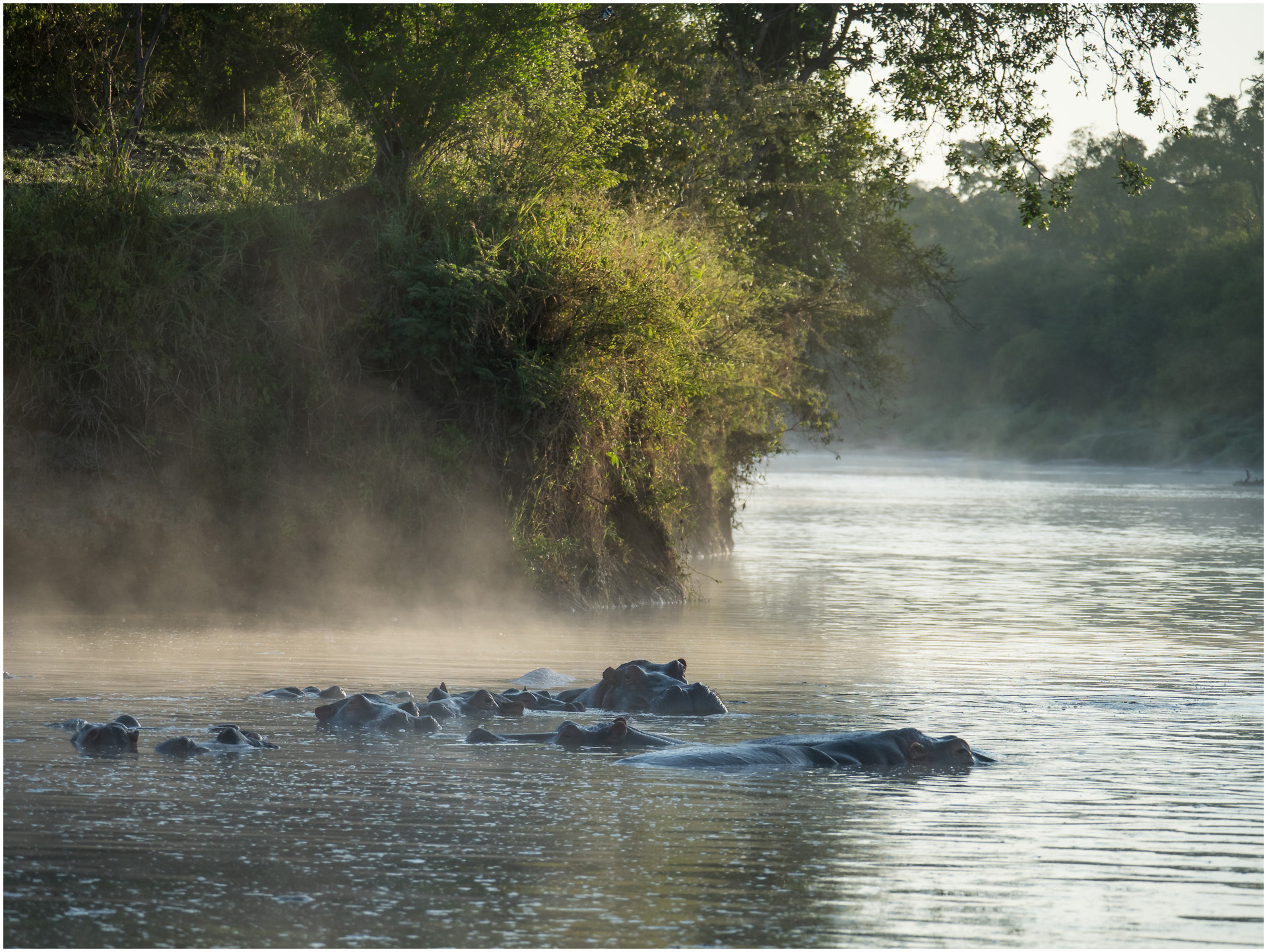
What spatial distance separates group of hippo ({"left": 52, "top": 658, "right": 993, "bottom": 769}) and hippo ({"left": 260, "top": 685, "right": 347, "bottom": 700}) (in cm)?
2

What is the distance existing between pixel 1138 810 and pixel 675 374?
9.67 m

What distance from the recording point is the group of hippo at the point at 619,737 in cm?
840

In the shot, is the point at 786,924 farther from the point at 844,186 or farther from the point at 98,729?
the point at 844,186

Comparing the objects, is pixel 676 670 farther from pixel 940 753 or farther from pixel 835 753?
pixel 940 753

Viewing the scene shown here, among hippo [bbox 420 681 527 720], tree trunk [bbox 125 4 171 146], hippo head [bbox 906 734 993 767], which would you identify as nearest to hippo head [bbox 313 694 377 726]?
hippo [bbox 420 681 527 720]

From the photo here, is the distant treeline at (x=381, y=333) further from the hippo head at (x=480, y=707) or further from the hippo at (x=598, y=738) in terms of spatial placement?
the hippo at (x=598, y=738)

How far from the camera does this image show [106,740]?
8.35 meters

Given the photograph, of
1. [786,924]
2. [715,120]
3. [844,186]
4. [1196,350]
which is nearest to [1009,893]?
[786,924]

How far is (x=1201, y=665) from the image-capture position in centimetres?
1280

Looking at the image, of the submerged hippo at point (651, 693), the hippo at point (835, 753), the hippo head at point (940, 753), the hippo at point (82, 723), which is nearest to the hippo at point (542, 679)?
the submerged hippo at point (651, 693)

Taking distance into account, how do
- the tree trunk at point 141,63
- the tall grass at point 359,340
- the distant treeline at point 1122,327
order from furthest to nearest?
the distant treeline at point 1122,327
the tree trunk at point 141,63
the tall grass at point 359,340

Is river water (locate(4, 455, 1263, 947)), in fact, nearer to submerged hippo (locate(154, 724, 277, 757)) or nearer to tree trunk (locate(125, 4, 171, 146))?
submerged hippo (locate(154, 724, 277, 757))

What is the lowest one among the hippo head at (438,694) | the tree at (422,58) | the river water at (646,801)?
the river water at (646,801)

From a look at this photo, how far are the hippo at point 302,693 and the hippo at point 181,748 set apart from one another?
65.2 inches
